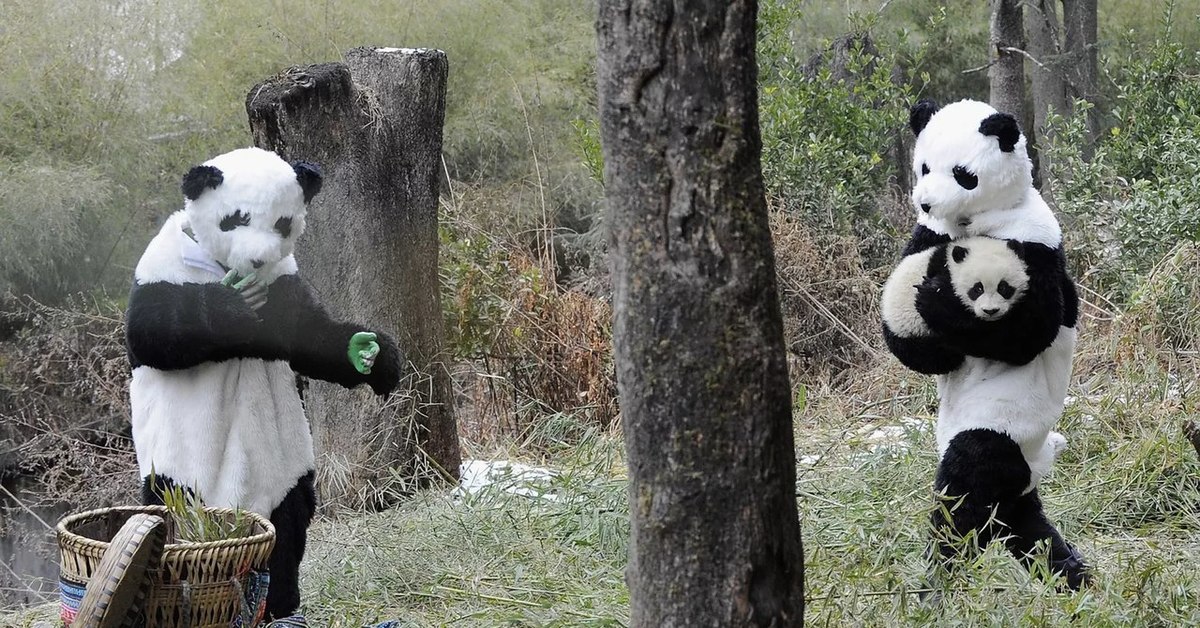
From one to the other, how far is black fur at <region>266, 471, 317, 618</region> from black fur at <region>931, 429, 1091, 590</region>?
6.15 ft

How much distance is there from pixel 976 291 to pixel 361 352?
6.02 ft

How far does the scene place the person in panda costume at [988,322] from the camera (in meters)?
3.24

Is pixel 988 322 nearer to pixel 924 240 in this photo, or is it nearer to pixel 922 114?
pixel 924 240

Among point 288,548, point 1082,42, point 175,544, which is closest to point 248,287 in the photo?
point 288,548

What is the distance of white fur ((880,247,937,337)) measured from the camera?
→ 3375mm

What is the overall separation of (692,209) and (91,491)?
665 centimetres

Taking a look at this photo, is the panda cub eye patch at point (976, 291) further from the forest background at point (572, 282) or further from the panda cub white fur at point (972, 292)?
the forest background at point (572, 282)

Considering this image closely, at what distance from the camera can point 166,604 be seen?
109 inches

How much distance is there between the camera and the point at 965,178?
3324 millimetres

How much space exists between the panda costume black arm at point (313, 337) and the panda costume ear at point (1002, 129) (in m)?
1.92

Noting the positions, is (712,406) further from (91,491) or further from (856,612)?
(91,491)

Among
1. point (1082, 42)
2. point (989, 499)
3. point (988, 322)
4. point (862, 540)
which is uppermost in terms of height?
point (1082, 42)

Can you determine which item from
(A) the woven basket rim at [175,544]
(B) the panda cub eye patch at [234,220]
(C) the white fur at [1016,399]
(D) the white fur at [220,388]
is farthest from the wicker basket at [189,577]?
(C) the white fur at [1016,399]

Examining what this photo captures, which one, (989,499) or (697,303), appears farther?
(989,499)
